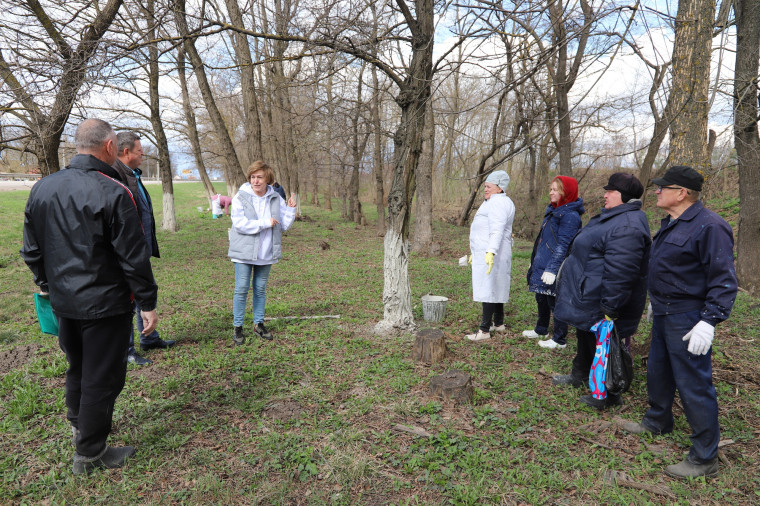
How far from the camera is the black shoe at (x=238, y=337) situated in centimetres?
473

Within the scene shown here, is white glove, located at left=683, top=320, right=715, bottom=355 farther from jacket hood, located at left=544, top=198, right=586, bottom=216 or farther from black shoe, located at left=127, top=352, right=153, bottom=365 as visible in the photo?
black shoe, located at left=127, top=352, right=153, bottom=365

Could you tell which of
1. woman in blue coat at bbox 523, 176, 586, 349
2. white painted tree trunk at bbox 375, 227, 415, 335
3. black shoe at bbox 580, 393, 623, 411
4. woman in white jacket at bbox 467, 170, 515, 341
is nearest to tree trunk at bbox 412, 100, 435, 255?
white painted tree trunk at bbox 375, 227, 415, 335

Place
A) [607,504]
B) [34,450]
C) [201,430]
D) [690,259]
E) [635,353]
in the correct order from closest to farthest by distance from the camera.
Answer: [607,504] < [690,259] < [34,450] < [201,430] < [635,353]

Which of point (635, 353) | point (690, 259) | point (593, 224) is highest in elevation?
point (593, 224)

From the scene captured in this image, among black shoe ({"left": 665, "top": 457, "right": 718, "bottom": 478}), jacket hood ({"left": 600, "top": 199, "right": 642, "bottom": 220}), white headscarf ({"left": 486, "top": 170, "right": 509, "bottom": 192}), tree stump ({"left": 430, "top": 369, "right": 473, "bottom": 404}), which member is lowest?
black shoe ({"left": 665, "top": 457, "right": 718, "bottom": 478})

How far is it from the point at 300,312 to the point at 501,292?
2.83 m

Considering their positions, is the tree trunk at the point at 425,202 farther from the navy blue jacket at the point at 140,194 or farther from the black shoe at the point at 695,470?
the black shoe at the point at 695,470

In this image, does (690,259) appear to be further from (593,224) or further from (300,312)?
(300,312)

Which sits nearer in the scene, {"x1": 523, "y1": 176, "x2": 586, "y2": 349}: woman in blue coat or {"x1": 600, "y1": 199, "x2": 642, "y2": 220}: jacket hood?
{"x1": 600, "y1": 199, "x2": 642, "y2": 220}: jacket hood

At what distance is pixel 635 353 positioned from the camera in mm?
4348

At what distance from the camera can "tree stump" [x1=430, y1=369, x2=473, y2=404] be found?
353 cm

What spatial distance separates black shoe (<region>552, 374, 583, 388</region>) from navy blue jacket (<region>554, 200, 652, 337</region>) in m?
0.63

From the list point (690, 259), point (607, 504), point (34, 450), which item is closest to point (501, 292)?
point (690, 259)

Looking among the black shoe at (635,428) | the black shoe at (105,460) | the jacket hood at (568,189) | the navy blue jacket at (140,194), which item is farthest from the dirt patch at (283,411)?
the jacket hood at (568,189)
